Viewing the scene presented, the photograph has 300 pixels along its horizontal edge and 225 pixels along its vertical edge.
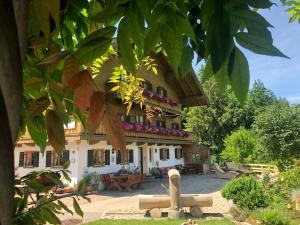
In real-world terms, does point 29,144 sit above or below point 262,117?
below

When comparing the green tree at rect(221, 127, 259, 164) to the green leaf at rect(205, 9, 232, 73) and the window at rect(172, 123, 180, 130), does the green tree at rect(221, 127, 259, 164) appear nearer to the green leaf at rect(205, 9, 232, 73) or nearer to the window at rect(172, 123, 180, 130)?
the window at rect(172, 123, 180, 130)

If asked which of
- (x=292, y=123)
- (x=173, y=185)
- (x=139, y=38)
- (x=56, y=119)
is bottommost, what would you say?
(x=173, y=185)

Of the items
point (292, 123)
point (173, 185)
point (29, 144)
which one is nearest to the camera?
point (173, 185)

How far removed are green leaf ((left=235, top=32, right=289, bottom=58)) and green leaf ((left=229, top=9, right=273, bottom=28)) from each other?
3 centimetres

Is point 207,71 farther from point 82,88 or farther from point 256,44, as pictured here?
point 82,88

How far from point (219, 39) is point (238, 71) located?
14cm

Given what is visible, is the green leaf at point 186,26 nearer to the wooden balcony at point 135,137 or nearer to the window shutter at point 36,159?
the wooden balcony at point 135,137

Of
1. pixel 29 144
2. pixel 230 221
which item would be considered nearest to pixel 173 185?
pixel 230 221

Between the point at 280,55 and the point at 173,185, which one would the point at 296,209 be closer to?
the point at 173,185

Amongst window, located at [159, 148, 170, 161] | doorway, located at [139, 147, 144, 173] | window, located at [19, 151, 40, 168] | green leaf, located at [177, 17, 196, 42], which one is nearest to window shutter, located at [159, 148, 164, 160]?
window, located at [159, 148, 170, 161]

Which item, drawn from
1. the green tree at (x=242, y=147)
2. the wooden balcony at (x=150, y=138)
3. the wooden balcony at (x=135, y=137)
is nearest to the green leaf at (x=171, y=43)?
the wooden balcony at (x=135, y=137)

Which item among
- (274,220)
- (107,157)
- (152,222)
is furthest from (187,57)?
(107,157)

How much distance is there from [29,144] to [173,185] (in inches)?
479

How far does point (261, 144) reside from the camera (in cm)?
2964
